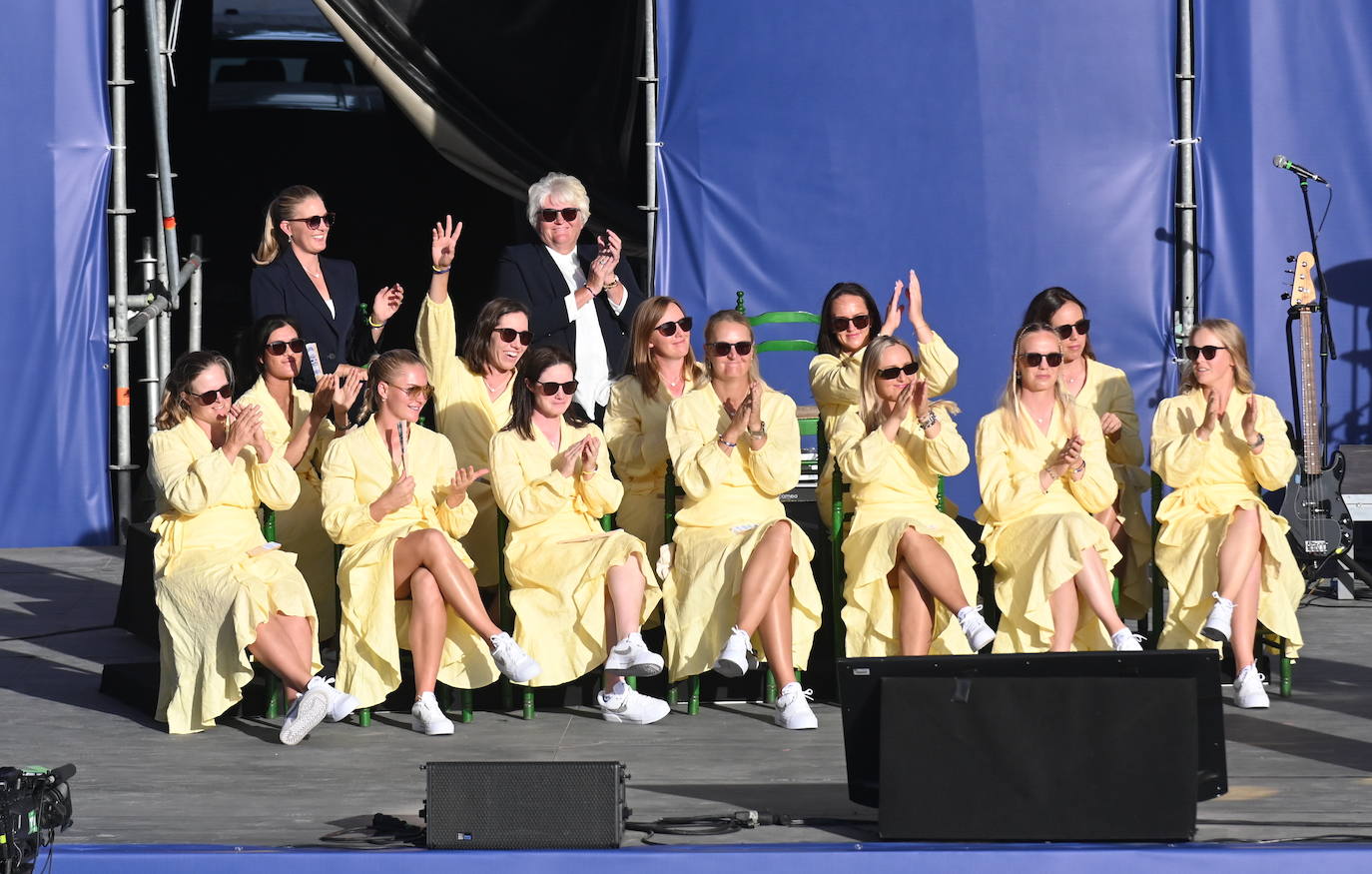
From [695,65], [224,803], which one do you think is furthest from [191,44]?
[224,803]

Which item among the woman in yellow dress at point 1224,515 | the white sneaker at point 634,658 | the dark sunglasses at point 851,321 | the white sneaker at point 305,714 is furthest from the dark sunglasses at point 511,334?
the woman in yellow dress at point 1224,515

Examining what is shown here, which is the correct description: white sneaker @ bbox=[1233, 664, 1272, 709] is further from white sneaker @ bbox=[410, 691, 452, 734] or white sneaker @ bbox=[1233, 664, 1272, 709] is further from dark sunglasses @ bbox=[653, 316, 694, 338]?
white sneaker @ bbox=[410, 691, 452, 734]

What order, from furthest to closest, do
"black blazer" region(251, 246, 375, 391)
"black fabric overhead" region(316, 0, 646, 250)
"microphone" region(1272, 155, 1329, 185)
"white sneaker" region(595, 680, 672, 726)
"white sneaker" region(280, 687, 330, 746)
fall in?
"black fabric overhead" region(316, 0, 646, 250)
"microphone" region(1272, 155, 1329, 185)
"black blazer" region(251, 246, 375, 391)
"white sneaker" region(595, 680, 672, 726)
"white sneaker" region(280, 687, 330, 746)

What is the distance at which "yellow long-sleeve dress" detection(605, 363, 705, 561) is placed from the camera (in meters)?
5.74

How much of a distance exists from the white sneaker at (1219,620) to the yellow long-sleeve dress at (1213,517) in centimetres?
9

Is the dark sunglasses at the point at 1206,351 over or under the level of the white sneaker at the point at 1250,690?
over

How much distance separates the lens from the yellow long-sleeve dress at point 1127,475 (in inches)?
231

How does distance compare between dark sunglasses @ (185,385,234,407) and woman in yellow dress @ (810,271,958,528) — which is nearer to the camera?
dark sunglasses @ (185,385,234,407)

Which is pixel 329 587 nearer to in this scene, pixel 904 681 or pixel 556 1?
pixel 904 681

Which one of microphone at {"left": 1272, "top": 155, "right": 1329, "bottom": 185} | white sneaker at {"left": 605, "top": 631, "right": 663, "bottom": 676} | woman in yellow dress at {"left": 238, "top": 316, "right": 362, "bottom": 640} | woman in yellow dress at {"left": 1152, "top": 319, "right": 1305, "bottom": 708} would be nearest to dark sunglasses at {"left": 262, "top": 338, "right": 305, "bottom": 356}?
woman in yellow dress at {"left": 238, "top": 316, "right": 362, "bottom": 640}

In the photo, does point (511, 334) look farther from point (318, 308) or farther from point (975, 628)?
point (975, 628)

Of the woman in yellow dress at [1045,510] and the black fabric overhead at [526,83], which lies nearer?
the woman in yellow dress at [1045,510]

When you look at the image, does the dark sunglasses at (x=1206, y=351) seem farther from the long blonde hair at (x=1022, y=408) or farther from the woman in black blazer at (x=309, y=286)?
the woman in black blazer at (x=309, y=286)

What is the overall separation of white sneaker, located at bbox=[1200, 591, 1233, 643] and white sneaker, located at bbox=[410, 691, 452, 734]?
7.24 feet
